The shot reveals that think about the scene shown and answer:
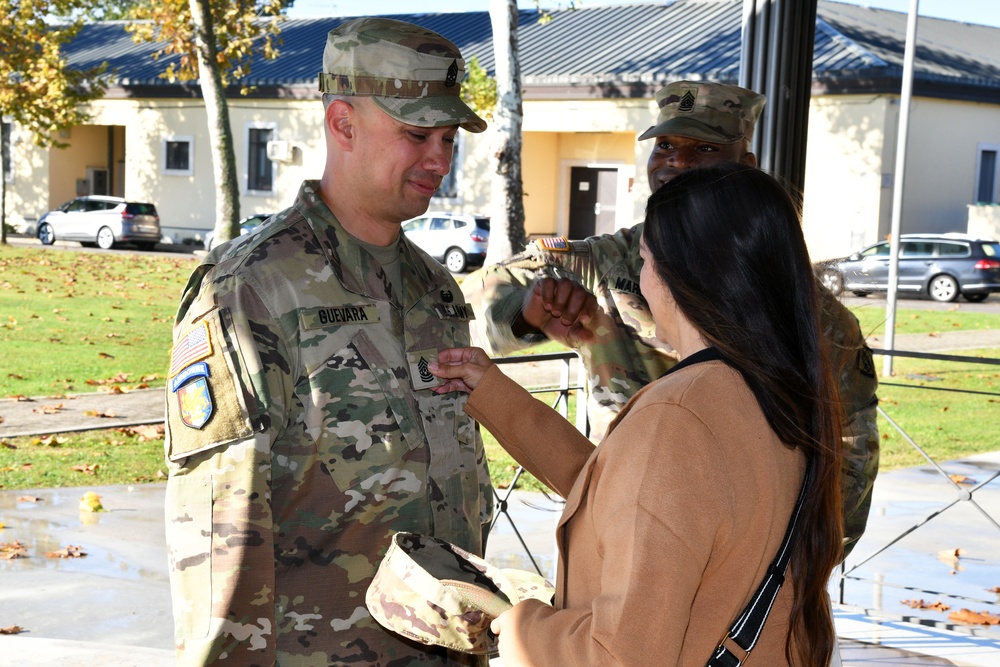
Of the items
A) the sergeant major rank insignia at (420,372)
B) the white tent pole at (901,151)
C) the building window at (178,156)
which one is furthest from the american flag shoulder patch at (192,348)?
the building window at (178,156)

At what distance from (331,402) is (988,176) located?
93.5 feet

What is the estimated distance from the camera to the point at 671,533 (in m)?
1.64

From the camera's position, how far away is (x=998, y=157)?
91.1 feet

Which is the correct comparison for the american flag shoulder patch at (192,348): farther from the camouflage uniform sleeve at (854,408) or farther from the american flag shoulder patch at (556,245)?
the american flag shoulder patch at (556,245)

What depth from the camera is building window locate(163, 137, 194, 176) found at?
1314 inches

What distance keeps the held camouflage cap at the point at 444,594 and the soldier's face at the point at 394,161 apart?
0.85m

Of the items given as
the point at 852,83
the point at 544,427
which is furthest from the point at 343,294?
the point at 852,83

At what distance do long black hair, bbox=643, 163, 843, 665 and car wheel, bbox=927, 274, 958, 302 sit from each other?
22.6 meters

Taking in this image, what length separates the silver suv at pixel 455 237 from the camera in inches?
1032

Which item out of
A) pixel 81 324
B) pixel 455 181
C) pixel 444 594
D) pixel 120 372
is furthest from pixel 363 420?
pixel 455 181

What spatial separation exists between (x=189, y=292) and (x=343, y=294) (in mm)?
322

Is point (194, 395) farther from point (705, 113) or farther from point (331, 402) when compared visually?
point (705, 113)

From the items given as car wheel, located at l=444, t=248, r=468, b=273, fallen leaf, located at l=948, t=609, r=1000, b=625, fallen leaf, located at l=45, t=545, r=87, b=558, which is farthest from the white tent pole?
car wheel, located at l=444, t=248, r=468, b=273

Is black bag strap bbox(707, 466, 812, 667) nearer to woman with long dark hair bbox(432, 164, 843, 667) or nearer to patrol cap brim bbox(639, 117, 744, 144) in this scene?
woman with long dark hair bbox(432, 164, 843, 667)
